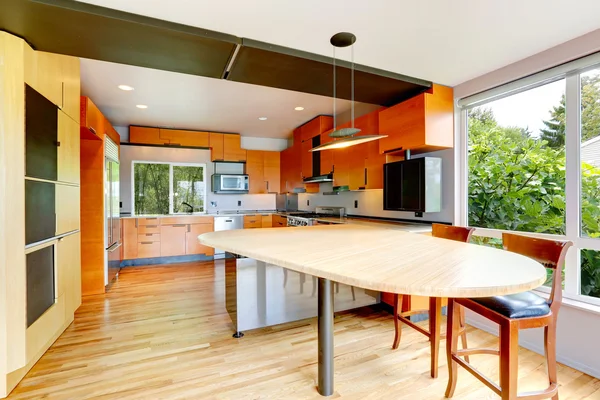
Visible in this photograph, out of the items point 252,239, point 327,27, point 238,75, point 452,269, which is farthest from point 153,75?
point 452,269

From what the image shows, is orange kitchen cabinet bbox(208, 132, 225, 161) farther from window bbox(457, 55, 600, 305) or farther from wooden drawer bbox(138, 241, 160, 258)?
window bbox(457, 55, 600, 305)

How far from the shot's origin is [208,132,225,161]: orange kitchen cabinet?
219 inches

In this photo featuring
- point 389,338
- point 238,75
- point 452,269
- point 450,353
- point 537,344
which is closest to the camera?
point 452,269

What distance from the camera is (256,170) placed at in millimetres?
5934

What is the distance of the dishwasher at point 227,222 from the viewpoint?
538 centimetres

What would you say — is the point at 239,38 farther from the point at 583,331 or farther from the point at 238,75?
the point at 583,331

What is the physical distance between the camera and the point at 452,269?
1.12 m

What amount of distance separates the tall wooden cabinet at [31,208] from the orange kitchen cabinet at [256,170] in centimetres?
343

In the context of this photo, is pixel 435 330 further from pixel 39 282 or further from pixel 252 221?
pixel 252 221

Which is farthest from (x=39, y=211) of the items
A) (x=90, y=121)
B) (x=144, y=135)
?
(x=144, y=135)

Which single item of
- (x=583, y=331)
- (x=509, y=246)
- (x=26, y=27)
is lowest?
(x=583, y=331)

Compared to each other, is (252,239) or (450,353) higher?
(252,239)

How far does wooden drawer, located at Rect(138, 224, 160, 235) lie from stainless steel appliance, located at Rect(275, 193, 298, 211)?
2.52 meters

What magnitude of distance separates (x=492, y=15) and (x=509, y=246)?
4.74ft
